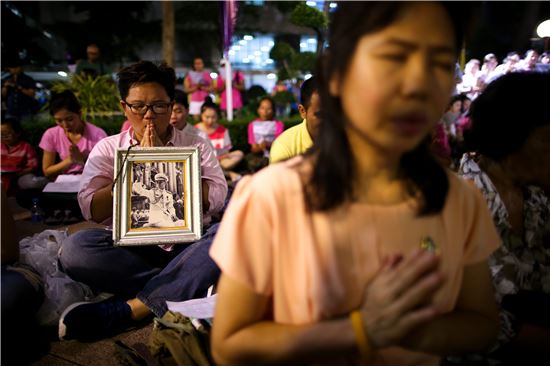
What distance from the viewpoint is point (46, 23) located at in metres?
20.2

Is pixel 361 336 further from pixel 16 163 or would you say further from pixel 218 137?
pixel 218 137

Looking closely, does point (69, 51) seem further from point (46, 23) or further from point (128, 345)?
point (128, 345)

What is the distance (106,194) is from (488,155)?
208 centimetres

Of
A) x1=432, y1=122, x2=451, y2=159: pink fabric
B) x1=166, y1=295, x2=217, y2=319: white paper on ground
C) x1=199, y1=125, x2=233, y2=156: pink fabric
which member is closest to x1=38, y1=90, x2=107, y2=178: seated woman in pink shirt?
x1=199, y1=125, x2=233, y2=156: pink fabric

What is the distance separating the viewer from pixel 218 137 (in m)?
6.61

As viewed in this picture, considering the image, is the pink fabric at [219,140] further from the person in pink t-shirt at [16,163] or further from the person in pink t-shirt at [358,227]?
the person in pink t-shirt at [358,227]

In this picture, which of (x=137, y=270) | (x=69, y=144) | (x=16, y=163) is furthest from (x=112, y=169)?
(x=16, y=163)

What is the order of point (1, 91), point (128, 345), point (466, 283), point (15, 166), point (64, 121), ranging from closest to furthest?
1. point (466, 283)
2. point (128, 345)
3. point (64, 121)
4. point (15, 166)
5. point (1, 91)

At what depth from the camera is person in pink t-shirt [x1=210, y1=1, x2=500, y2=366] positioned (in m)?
0.88

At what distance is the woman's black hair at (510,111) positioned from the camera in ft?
5.13

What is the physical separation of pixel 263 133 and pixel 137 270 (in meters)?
4.67

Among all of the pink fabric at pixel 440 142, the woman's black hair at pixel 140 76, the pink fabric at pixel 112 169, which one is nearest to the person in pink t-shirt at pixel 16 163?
the pink fabric at pixel 112 169

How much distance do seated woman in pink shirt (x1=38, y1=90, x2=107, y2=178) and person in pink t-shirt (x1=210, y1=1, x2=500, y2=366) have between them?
13.8ft

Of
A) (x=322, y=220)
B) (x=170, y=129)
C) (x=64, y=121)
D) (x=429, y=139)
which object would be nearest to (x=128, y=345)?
(x=170, y=129)
